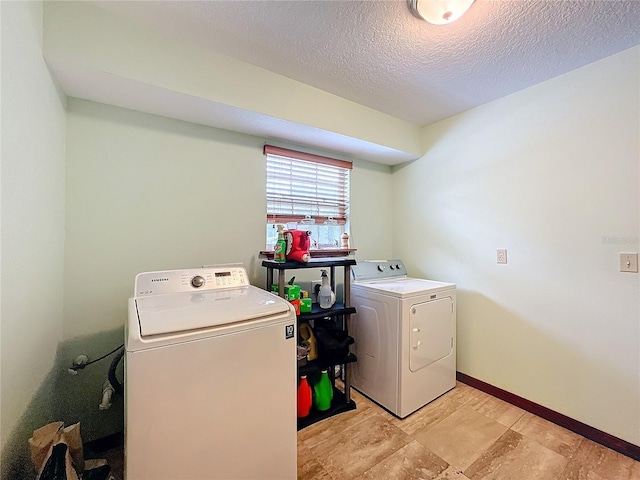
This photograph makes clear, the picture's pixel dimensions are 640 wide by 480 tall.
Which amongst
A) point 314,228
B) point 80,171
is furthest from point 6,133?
point 314,228

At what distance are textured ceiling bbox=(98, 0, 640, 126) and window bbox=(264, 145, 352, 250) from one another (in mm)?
641

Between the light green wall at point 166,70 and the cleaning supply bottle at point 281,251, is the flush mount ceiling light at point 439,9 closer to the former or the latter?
the light green wall at point 166,70

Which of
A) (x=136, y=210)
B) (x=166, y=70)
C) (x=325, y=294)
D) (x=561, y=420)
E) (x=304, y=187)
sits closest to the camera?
(x=166, y=70)

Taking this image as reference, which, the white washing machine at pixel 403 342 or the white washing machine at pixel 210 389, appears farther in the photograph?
the white washing machine at pixel 403 342

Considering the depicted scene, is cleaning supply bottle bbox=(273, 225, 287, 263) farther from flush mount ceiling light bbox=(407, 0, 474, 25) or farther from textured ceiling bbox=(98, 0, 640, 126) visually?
flush mount ceiling light bbox=(407, 0, 474, 25)

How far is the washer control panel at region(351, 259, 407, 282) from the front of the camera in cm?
234

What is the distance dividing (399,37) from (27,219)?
1.89 metres

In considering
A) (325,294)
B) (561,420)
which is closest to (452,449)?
(561,420)

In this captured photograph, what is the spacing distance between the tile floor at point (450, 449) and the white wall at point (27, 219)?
77 cm

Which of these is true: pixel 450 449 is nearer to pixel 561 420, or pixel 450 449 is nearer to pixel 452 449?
pixel 452 449

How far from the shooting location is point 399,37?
1415 mm

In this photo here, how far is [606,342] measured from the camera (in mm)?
1601

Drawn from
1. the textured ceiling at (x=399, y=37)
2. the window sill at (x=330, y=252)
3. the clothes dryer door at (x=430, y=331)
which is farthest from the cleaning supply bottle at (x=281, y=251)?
the textured ceiling at (x=399, y=37)

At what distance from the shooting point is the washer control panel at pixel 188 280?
1425 millimetres
